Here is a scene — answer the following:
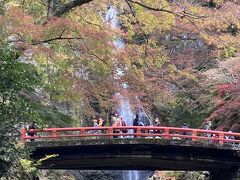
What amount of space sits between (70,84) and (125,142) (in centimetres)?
584

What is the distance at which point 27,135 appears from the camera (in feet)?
53.9

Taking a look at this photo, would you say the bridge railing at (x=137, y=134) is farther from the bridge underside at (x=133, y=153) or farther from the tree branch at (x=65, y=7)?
the tree branch at (x=65, y=7)

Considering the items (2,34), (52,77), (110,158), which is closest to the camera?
(2,34)

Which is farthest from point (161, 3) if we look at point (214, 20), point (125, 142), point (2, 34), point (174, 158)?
point (174, 158)


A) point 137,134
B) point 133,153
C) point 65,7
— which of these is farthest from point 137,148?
point 65,7

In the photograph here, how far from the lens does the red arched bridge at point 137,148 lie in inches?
653

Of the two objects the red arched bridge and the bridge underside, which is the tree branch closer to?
the red arched bridge

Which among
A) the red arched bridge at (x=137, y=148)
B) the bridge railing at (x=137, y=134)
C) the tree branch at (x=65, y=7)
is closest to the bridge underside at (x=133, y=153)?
the red arched bridge at (x=137, y=148)

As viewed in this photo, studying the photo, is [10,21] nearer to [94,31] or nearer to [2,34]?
[2,34]

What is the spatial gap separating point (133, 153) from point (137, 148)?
0.26 meters

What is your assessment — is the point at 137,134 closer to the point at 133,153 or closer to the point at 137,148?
the point at 137,148

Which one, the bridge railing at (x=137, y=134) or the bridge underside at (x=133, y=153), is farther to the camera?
the bridge underside at (x=133, y=153)

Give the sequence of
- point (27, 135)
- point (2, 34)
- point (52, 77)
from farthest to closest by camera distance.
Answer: point (27, 135) → point (52, 77) → point (2, 34)

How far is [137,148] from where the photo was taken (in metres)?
17.3
